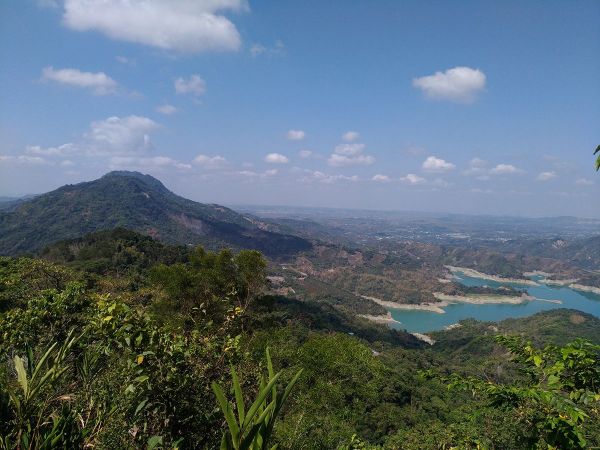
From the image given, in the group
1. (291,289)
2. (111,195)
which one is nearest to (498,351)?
(291,289)

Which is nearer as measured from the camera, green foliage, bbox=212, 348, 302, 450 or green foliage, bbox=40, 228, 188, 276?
green foliage, bbox=212, 348, 302, 450

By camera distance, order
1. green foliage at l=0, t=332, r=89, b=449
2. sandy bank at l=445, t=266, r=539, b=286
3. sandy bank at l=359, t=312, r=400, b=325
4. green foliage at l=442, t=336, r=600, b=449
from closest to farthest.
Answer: green foliage at l=0, t=332, r=89, b=449, green foliage at l=442, t=336, r=600, b=449, sandy bank at l=359, t=312, r=400, b=325, sandy bank at l=445, t=266, r=539, b=286

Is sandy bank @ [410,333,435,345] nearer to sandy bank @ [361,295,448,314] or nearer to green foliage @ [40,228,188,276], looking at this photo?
sandy bank @ [361,295,448,314]

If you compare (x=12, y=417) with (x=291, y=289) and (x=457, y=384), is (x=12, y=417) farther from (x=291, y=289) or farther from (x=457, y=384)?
(x=291, y=289)

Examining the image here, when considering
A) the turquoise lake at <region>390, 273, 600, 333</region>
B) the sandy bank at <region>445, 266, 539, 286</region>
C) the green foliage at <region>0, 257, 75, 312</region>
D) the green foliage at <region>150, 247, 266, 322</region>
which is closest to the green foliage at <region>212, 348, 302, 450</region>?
the green foliage at <region>0, 257, 75, 312</region>

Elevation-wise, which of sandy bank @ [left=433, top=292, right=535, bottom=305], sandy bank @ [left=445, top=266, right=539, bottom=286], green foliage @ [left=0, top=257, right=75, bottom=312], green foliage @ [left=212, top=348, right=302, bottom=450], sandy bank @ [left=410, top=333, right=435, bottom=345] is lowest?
sandy bank @ [left=410, top=333, right=435, bottom=345]

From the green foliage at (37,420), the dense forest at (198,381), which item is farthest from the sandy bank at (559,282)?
the green foliage at (37,420)

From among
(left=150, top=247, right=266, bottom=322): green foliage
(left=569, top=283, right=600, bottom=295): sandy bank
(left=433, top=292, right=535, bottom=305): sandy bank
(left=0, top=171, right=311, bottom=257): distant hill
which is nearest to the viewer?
(left=150, top=247, right=266, bottom=322): green foliage

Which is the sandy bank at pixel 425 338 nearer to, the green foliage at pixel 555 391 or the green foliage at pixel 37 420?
the green foliage at pixel 555 391

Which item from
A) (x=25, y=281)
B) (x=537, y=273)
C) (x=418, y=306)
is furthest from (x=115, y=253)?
(x=537, y=273)
